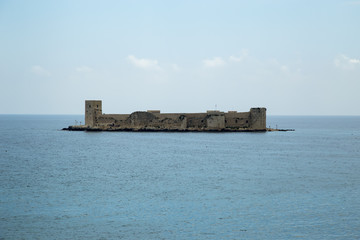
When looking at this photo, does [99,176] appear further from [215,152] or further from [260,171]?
[215,152]

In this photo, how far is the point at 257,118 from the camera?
64625mm

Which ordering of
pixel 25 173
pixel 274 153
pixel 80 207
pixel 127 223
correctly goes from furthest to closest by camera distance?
pixel 274 153 → pixel 25 173 → pixel 80 207 → pixel 127 223

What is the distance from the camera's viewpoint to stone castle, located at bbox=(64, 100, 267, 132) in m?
65.4

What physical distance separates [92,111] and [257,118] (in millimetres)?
25353

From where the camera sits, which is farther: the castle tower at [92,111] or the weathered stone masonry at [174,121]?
the castle tower at [92,111]

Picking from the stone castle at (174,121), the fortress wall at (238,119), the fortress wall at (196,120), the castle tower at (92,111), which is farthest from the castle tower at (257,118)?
the castle tower at (92,111)

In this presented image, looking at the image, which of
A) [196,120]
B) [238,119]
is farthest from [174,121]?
[238,119]

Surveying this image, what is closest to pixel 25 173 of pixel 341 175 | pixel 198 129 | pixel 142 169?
pixel 142 169

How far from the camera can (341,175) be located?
29016mm

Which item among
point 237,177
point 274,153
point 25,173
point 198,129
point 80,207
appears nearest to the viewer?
point 80,207

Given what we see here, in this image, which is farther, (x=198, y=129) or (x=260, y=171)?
(x=198, y=129)

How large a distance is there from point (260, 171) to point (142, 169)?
26.4 feet

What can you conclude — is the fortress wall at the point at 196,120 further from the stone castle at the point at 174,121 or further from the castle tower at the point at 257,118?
the castle tower at the point at 257,118

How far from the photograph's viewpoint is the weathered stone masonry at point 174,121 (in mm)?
65375
